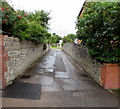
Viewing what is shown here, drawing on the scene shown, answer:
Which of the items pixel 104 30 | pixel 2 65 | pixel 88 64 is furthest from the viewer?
pixel 88 64

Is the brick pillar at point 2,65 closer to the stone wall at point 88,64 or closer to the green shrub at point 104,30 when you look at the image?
the green shrub at point 104,30

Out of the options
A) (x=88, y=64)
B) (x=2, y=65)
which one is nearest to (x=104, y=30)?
(x=88, y=64)

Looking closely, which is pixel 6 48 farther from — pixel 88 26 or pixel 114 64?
pixel 114 64

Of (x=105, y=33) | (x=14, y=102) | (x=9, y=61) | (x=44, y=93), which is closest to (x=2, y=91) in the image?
(x=14, y=102)

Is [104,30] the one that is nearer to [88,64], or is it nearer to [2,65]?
[88,64]

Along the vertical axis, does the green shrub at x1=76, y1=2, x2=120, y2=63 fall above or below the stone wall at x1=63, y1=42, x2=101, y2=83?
above

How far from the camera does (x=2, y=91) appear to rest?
2.71 meters

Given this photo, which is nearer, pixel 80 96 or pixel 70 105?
pixel 70 105

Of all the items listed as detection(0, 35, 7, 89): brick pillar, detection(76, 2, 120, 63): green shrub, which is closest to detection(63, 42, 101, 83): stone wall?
detection(76, 2, 120, 63): green shrub

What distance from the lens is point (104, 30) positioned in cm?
312

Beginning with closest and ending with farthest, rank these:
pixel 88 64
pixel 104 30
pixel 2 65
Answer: pixel 2 65, pixel 104 30, pixel 88 64

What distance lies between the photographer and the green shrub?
2.91 m

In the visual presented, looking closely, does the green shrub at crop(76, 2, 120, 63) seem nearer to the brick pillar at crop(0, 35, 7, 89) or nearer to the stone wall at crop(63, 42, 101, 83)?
the stone wall at crop(63, 42, 101, 83)

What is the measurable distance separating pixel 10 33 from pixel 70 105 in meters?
3.67
